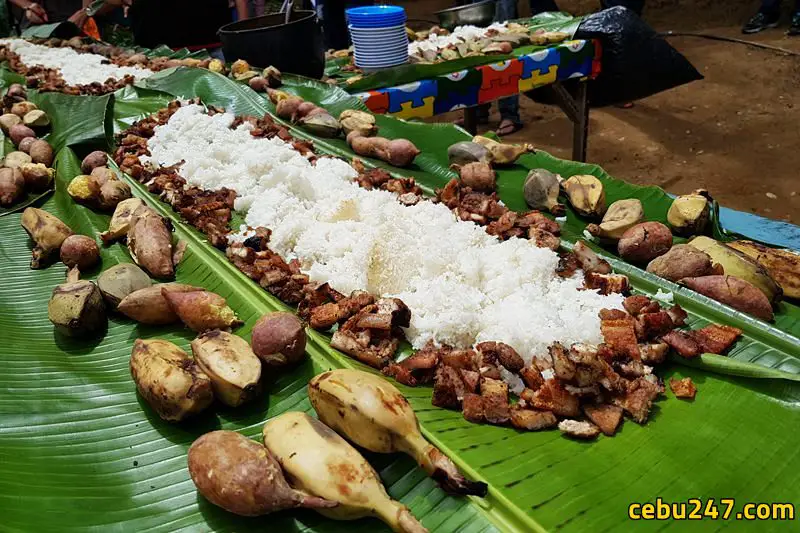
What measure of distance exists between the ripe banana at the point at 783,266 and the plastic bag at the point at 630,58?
10.4 ft

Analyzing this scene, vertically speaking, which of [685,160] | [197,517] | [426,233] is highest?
[426,233]

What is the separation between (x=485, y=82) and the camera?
12.8 feet

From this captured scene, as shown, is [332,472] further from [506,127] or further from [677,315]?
[506,127]

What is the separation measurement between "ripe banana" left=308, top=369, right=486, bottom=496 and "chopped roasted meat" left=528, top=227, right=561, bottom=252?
0.82 meters

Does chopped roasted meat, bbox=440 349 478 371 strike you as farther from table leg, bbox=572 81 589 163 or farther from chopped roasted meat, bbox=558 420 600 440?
table leg, bbox=572 81 589 163

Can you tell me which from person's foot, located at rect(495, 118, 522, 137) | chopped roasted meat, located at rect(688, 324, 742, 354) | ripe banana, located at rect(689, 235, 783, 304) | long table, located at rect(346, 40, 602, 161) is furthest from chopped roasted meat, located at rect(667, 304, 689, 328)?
person's foot, located at rect(495, 118, 522, 137)

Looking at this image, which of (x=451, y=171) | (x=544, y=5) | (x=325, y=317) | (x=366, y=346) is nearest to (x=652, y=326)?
(x=366, y=346)

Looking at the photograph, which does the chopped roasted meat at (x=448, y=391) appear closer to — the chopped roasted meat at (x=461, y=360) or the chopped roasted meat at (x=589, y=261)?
the chopped roasted meat at (x=461, y=360)

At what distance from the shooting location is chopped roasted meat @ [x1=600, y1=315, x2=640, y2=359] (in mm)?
1274

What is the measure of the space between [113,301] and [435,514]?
44.1 inches

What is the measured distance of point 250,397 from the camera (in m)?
1.22

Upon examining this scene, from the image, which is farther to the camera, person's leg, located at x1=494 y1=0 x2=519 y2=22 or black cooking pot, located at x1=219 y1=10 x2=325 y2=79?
person's leg, located at x1=494 y1=0 x2=519 y2=22

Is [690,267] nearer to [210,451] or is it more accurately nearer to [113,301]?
[210,451]

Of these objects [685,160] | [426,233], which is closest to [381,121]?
[426,233]
